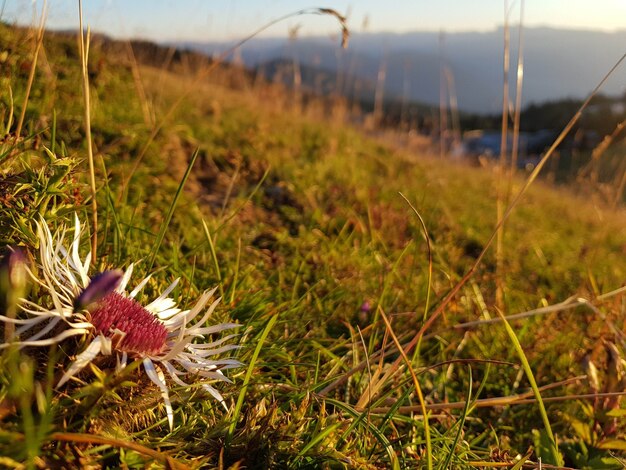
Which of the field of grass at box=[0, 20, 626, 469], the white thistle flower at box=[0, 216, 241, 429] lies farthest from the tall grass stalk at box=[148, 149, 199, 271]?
the white thistle flower at box=[0, 216, 241, 429]

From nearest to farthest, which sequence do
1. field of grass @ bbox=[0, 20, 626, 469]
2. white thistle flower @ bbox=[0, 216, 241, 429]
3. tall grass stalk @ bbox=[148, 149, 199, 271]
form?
1. white thistle flower @ bbox=[0, 216, 241, 429]
2. field of grass @ bbox=[0, 20, 626, 469]
3. tall grass stalk @ bbox=[148, 149, 199, 271]

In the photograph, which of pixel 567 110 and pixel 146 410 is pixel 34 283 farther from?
pixel 567 110

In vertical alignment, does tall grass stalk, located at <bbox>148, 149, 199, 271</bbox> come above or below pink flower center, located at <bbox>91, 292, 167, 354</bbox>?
above

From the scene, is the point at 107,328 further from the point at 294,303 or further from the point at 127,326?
the point at 294,303

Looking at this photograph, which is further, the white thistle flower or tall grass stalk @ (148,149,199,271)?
tall grass stalk @ (148,149,199,271)

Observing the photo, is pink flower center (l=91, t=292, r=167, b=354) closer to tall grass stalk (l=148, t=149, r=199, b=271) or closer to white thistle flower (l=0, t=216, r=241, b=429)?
white thistle flower (l=0, t=216, r=241, b=429)

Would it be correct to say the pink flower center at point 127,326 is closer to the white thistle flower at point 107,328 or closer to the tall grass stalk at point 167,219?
the white thistle flower at point 107,328

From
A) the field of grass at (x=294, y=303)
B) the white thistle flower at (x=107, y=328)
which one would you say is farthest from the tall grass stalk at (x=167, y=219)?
the white thistle flower at (x=107, y=328)
